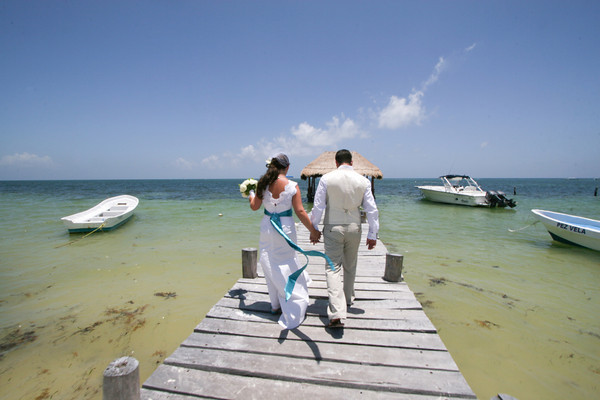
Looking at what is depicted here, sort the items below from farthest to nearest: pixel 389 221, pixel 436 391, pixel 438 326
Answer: pixel 389 221 → pixel 438 326 → pixel 436 391

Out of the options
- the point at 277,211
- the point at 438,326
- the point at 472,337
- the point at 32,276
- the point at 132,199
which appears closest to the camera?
the point at 277,211

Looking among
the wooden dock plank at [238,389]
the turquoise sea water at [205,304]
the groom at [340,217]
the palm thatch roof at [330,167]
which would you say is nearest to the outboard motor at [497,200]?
the palm thatch roof at [330,167]

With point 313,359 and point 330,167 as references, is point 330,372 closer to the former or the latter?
point 313,359

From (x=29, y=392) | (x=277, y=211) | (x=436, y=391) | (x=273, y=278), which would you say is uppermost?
(x=277, y=211)

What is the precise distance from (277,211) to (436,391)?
7.27 feet

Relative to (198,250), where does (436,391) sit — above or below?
above

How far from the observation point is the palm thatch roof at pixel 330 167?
16933 millimetres

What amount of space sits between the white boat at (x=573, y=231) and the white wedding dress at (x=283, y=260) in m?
10.9

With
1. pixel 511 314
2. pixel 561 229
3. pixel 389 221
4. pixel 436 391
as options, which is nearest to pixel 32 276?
pixel 436 391

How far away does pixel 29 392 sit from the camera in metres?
3.27

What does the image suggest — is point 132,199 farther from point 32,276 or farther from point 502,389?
point 502,389

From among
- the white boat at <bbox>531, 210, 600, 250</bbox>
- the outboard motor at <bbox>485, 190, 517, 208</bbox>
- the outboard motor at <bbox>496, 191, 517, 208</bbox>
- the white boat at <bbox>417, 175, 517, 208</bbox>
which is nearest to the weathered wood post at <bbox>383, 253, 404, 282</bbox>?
the white boat at <bbox>531, 210, 600, 250</bbox>

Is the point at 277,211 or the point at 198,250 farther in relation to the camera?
the point at 198,250

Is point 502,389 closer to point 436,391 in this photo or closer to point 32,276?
point 436,391
